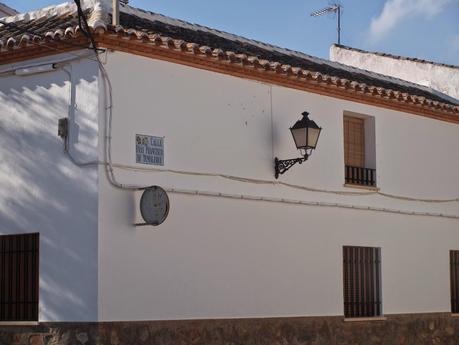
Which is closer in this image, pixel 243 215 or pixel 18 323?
pixel 18 323

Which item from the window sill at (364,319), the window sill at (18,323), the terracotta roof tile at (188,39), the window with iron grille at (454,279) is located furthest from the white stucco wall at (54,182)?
the window with iron grille at (454,279)

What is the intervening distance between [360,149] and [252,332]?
12.3 feet

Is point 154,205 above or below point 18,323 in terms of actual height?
above

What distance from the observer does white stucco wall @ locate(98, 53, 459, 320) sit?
33.7 ft

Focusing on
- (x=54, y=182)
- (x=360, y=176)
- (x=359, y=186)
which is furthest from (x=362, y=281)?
(x=54, y=182)

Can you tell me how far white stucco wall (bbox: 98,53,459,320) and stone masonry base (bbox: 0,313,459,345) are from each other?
0.13 meters

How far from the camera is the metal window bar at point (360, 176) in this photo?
13352 mm

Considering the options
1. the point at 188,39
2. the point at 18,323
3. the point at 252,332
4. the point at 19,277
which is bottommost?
the point at 252,332

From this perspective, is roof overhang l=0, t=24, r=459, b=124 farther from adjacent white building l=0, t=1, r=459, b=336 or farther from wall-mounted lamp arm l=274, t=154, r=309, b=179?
wall-mounted lamp arm l=274, t=154, r=309, b=179

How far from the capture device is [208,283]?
10945 millimetres

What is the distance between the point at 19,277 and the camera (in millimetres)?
10648

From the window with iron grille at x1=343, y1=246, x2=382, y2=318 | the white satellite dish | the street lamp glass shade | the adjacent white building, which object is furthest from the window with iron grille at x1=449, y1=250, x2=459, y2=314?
the white satellite dish

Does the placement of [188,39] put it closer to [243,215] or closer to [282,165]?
[282,165]

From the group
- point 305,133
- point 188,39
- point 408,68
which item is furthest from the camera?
point 408,68
